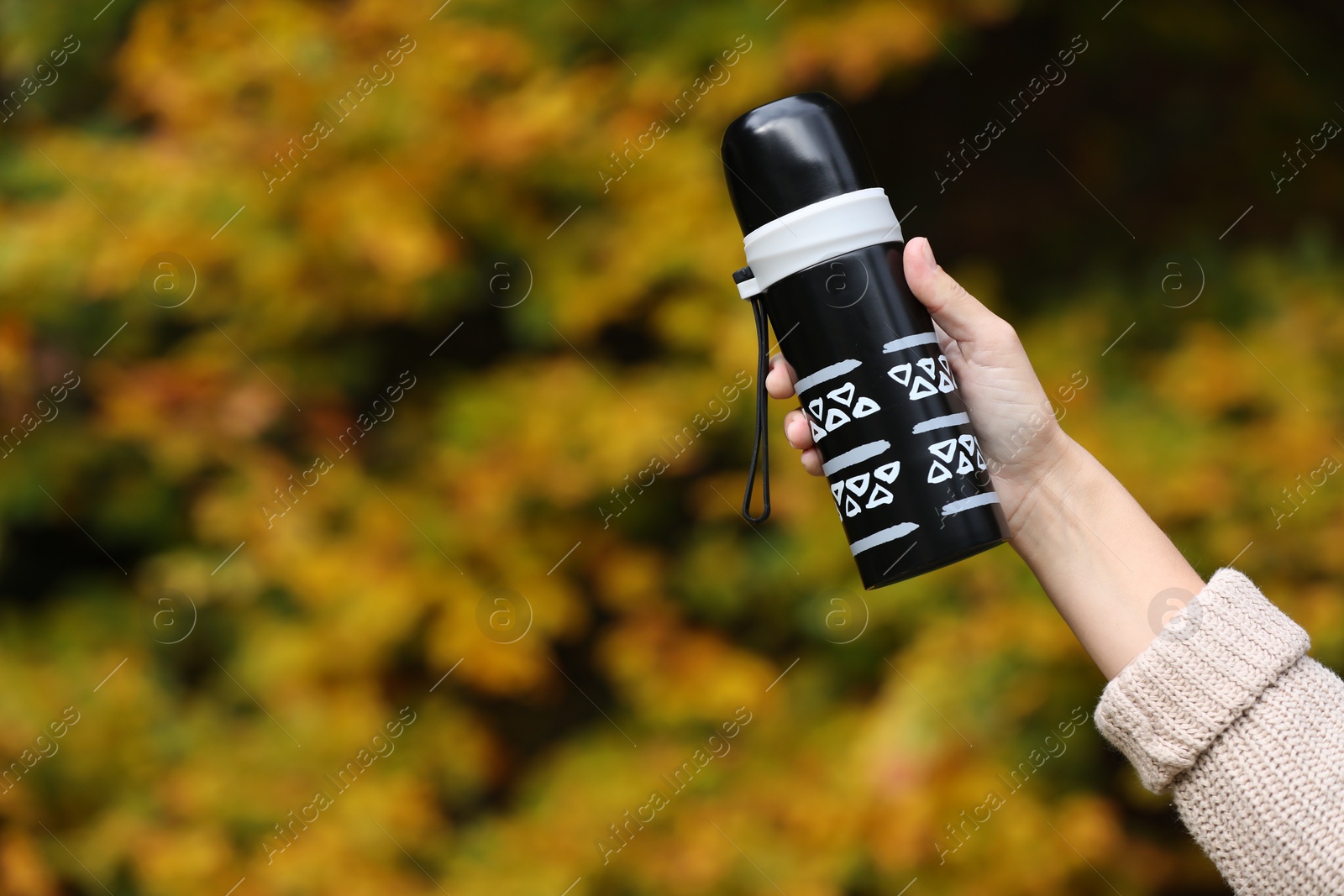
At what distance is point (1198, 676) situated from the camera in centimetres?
131

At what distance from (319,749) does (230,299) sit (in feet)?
4.41

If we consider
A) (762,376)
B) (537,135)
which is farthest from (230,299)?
(762,376)

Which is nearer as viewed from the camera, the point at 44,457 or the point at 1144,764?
the point at 1144,764

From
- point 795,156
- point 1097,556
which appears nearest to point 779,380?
point 795,156

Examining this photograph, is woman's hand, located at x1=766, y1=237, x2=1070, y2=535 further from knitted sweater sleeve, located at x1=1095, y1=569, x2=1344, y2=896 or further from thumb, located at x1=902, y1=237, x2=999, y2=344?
knitted sweater sleeve, located at x1=1095, y1=569, x2=1344, y2=896

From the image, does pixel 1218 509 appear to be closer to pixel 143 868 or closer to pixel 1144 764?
pixel 1144 764

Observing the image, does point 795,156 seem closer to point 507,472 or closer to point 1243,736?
point 1243,736

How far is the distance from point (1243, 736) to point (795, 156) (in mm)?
985

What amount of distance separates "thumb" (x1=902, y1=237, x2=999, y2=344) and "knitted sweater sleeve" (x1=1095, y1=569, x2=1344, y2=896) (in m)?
0.56

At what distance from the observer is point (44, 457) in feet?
10.3

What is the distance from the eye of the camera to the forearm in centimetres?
147

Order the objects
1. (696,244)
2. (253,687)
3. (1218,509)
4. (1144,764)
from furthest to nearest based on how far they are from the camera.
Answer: (253,687) < (696,244) < (1218,509) < (1144,764)

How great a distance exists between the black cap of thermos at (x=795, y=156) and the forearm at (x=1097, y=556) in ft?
1.99

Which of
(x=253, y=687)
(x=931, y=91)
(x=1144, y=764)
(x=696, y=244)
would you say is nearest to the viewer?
(x=1144, y=764)
